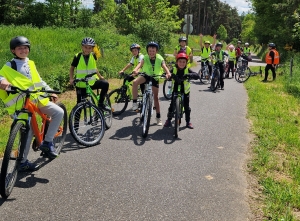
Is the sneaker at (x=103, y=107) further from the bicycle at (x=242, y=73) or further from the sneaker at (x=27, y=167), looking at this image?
the bicycle at (x=242, y=73)

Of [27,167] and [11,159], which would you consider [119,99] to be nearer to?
[27,167]

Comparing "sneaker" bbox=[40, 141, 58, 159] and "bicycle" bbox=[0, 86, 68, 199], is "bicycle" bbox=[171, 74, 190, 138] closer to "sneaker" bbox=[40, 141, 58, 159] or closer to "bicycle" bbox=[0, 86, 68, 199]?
"sneaker" bbox=[40, 141, 58, 159]

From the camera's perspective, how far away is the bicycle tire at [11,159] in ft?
12.3

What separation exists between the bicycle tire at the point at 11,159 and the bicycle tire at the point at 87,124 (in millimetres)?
1446

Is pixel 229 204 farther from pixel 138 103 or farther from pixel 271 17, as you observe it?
pixel 271 17

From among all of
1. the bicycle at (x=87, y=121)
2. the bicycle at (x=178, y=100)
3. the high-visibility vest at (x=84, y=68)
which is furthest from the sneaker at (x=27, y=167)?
the bicycle at (x=178, y=100)

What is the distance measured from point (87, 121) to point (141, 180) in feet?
6.51

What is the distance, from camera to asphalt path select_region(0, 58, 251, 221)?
3680mm

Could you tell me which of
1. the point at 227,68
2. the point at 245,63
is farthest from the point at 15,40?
the point at 227,68

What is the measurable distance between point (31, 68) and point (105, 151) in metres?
2.06

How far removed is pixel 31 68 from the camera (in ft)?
14.6

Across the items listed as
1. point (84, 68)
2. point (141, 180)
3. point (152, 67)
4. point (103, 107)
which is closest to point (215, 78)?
point (152, 67)

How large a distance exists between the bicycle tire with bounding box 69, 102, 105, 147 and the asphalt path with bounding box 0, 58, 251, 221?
18cm

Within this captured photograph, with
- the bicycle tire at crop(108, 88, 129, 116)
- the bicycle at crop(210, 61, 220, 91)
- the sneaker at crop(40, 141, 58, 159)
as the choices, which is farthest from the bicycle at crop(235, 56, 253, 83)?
the sneaker at crop(40, 141, 58, 159)
